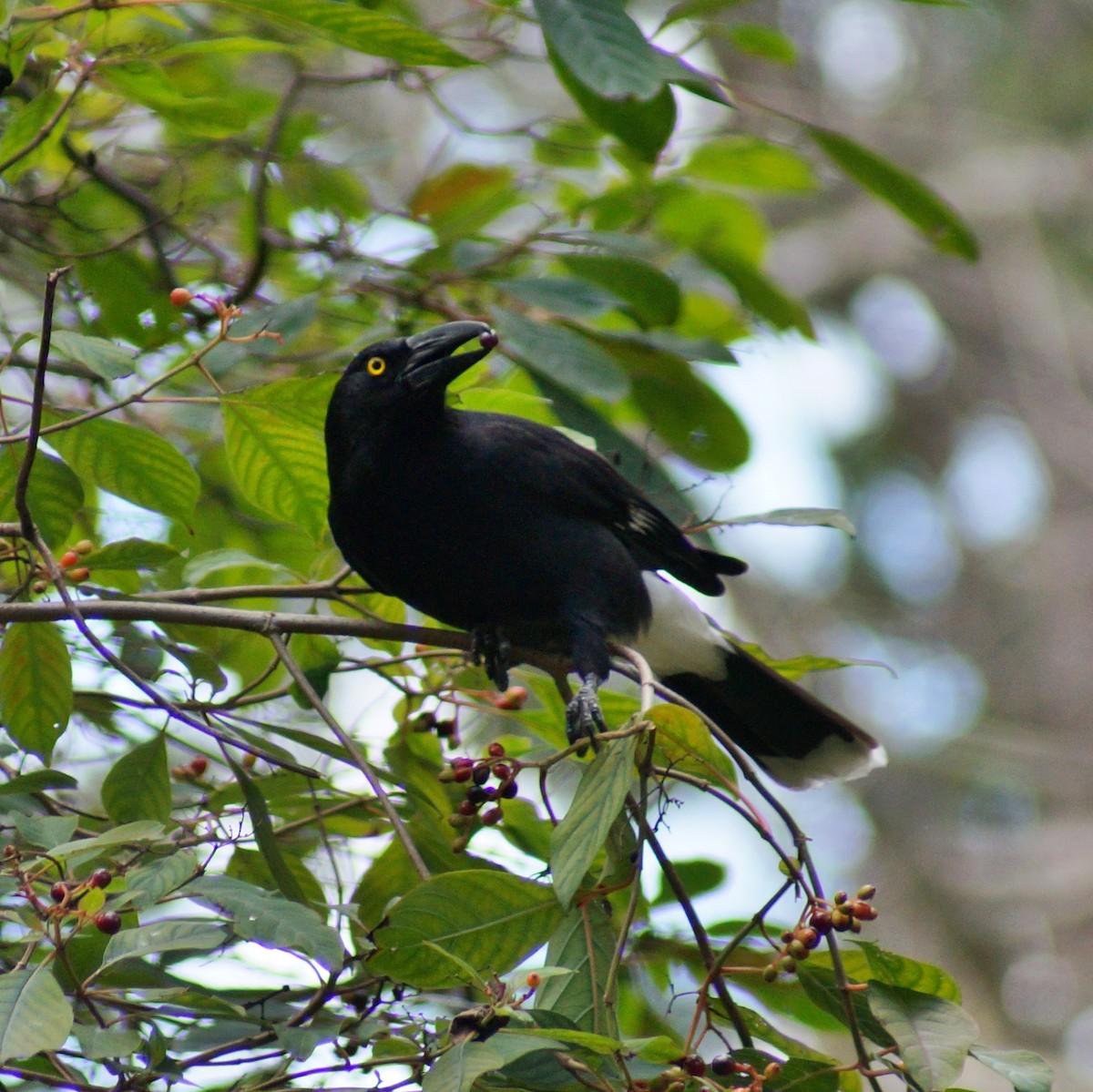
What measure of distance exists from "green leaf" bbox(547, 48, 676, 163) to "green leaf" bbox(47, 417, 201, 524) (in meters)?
1.25

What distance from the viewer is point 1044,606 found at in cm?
1027

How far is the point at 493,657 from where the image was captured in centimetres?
303

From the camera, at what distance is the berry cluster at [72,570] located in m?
2.39

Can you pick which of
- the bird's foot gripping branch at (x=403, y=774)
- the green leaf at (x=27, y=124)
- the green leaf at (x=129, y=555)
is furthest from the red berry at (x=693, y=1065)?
the green leaf at (x=27, y=124)

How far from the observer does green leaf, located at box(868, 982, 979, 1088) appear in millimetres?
1832

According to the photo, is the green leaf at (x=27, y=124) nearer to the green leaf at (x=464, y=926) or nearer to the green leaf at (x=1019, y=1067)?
the green leaf at (x=464, y=926)

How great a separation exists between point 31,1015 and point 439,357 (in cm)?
184

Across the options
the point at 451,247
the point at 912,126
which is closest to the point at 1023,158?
the point at 912,126

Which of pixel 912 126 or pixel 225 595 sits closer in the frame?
pixel 225 595

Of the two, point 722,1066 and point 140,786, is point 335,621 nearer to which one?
point 140,786

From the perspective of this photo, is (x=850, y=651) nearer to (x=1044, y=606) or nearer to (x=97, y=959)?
(x=1044, y=606)

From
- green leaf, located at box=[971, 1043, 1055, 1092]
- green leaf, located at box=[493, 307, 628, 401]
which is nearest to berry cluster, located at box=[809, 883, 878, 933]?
green leaf, located at box=[971, 1043, 1055, 1092]

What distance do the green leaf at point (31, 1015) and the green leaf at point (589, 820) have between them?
0.67 metres

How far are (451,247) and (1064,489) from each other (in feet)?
26.8
